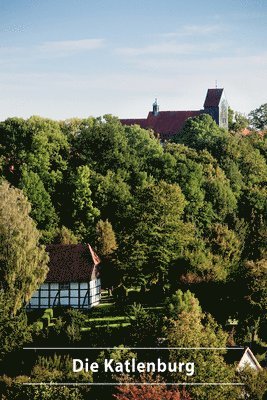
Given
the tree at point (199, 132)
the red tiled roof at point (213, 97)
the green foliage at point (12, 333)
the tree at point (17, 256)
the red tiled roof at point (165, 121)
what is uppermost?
the red tiled roof at point (213, 97)

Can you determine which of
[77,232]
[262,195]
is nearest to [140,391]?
[77,232]

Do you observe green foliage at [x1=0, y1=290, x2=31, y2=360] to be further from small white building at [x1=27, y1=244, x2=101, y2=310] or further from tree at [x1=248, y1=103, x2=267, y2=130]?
tree at [x1=248, y1=103, x2=267, y2=130]

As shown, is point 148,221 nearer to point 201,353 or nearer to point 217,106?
point 201,353

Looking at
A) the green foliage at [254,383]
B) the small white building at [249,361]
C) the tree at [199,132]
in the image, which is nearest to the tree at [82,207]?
the tree at [199,132]

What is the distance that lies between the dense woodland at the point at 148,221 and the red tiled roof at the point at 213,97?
27.1m

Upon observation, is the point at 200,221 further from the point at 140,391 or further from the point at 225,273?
the point at 140,391

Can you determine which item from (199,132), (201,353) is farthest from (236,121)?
(201,353)

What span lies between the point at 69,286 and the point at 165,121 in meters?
64.8

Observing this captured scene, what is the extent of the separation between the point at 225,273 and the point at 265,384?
1145 cm

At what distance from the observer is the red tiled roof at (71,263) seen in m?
49.0

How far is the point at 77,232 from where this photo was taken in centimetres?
5822

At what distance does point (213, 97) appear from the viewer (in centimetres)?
10988

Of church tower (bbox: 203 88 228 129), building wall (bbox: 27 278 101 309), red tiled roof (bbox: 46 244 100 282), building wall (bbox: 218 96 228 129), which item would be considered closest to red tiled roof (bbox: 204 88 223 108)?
church tower (bbox: 203 88 228 129)

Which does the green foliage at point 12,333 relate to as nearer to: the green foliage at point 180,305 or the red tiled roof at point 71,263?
the green foliage at point 180,305
